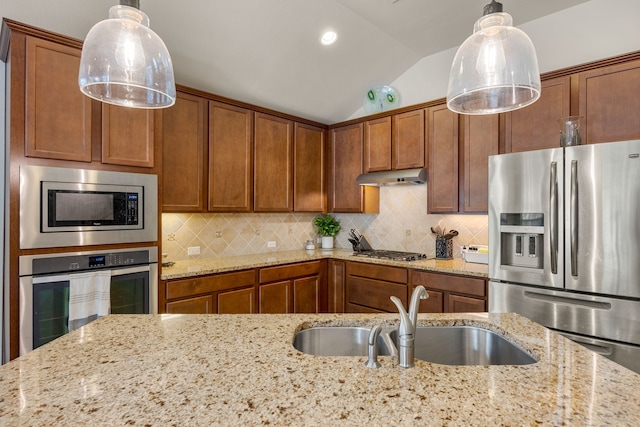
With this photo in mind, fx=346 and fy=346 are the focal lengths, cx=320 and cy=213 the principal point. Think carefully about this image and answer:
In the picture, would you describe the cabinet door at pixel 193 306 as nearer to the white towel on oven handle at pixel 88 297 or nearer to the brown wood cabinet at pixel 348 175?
the white towel on oven handle at pixel 88 297

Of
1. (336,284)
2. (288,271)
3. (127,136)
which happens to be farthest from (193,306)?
(336,284)

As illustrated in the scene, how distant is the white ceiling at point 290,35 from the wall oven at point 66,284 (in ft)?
4.98

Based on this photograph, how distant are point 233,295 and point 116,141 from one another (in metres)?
1.51

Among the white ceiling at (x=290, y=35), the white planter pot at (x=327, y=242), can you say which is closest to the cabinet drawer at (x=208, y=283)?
the white planter pot at (x=327, y=242)

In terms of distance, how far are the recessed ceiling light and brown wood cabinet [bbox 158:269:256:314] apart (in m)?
2.15

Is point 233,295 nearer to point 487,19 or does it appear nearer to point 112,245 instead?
point 112,245

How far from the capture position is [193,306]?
274cm

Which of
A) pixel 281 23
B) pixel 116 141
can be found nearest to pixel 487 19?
pixel 281 23

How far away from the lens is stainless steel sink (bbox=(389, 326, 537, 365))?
1.38 meters

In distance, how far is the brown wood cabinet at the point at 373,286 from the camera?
322 centimetres

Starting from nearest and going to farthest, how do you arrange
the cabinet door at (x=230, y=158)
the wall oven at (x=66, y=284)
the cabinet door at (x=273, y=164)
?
the wall oven at (x=66, y=284) → the cabinet door at (x=230, y=158) → the cabinet door at (x=273, y=164)

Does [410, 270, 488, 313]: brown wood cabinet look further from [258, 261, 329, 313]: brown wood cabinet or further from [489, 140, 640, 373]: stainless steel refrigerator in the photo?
[258, 261, 329, 313]: brown wood cabinet

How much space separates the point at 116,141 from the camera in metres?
2.34

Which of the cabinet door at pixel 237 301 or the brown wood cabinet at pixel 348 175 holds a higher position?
the brown wood cabinet at pixel 348 175
